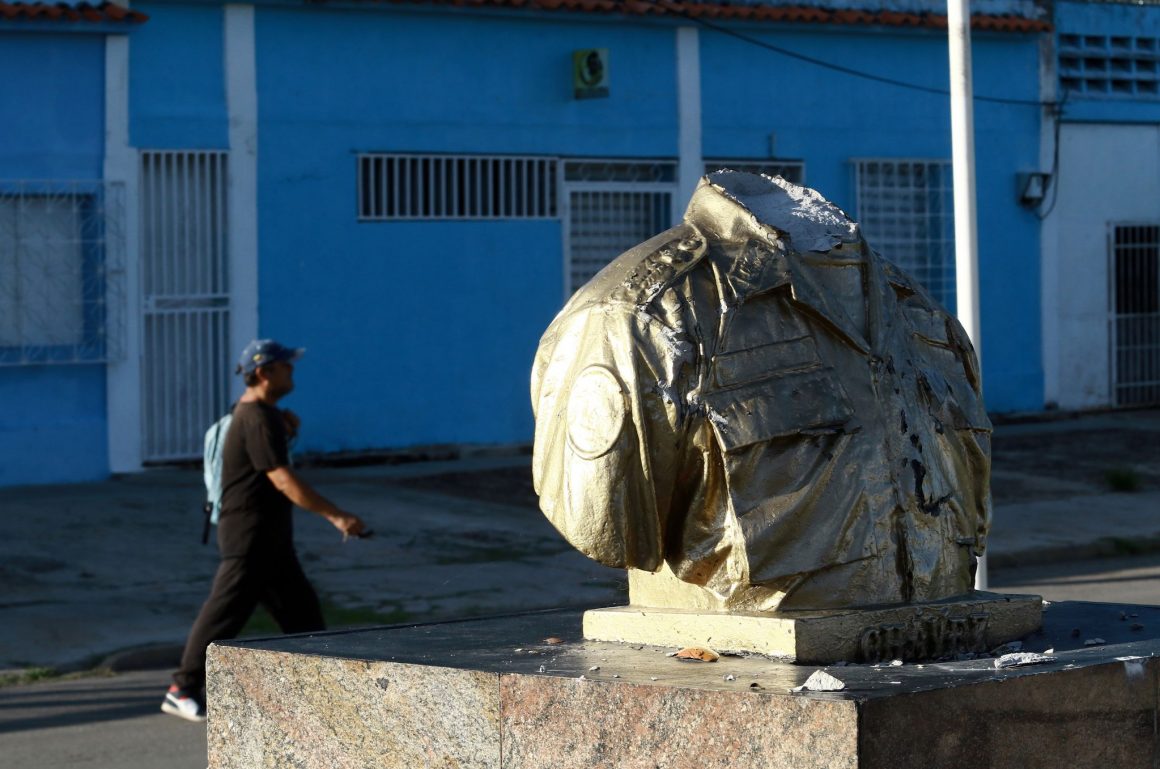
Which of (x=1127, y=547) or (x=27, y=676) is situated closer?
(x=27, y=676)

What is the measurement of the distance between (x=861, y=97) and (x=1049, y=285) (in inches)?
124

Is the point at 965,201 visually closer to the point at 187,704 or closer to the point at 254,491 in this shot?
the point at 254,491

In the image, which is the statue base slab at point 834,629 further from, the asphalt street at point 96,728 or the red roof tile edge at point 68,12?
the red roof tile edge at point 68,12

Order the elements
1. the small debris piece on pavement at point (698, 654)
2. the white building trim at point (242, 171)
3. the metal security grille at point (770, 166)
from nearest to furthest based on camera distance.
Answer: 1. the small debris piece on pavement at point (698, 654)
2. the white building trim at point (242, 171)
3. the metal security grille at point (770, 166)

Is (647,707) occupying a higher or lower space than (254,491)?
lower

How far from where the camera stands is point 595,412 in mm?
4320

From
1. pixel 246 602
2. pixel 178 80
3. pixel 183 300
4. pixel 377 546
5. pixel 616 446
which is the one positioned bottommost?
pixel 377 546

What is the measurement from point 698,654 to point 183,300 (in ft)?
36.9

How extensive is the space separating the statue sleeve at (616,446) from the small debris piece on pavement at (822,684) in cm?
53

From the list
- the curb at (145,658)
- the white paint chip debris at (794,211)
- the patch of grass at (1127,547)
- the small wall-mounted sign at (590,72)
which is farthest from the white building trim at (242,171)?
the white paint chip debris at (794,211)

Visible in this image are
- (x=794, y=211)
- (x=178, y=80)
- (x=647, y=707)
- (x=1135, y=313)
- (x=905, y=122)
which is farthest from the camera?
(x=1135, y=313)

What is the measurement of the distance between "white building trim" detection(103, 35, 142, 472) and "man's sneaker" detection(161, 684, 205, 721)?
6847 millimetres

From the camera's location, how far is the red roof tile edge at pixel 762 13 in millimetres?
16375

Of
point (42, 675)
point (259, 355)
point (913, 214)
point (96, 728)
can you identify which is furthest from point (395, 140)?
point (96, 728)
